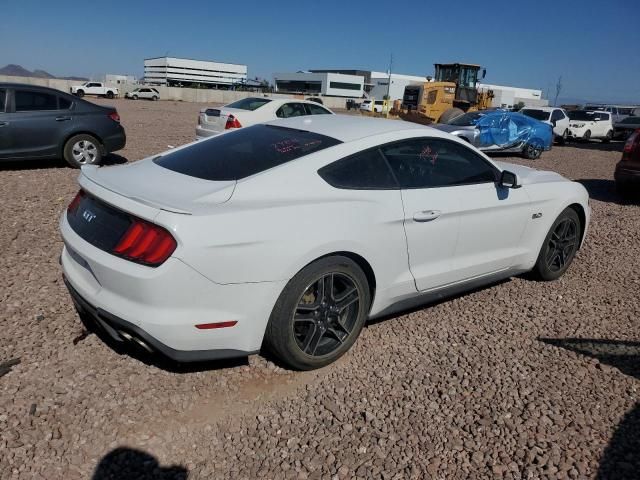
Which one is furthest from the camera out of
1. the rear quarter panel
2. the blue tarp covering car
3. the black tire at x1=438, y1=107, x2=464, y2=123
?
the black tire at x1=438, y1=107, x2=464, y2=123

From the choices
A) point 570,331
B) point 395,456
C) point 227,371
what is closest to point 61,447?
point 227,371

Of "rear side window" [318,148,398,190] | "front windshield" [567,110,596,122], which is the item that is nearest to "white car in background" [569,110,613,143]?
"front windshield" [567,110,596,122]

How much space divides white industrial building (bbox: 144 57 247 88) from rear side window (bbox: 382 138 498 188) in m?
123

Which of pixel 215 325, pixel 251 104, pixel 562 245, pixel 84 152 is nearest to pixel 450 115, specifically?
pixel 251 104

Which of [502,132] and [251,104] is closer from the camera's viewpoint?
[251,104]

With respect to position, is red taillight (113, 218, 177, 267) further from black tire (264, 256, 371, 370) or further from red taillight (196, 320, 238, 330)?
black tire (264, 256, 371, 370)

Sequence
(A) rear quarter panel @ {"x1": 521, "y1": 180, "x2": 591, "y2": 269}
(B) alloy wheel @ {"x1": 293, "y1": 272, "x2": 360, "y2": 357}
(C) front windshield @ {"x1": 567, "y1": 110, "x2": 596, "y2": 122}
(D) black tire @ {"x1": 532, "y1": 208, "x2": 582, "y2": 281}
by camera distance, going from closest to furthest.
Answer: (B) alloy wheel @ {"x1": 293, "y1": 272, "x2": 360, "y2": 357} < (A) rear quarter panel @ {"x1": 521, "y1": 180, "x2": 591, "y2": 269} < (D) black tire @ {"x1": 532, "y1": 208, "x2": 582, "y2": 281} < (C) front windshield @ {"x1": 567, "y1": 110, "x2": 596, "y2": 122}

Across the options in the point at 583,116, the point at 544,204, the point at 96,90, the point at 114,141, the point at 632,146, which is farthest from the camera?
the point at 96,90

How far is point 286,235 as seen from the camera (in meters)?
2.76

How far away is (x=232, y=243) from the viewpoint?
260cm

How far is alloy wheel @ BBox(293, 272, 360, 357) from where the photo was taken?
3.02 m

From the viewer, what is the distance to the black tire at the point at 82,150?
881 cm

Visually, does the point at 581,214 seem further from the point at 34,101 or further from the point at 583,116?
the point at 583,116

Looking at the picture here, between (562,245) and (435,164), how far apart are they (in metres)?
1.90
